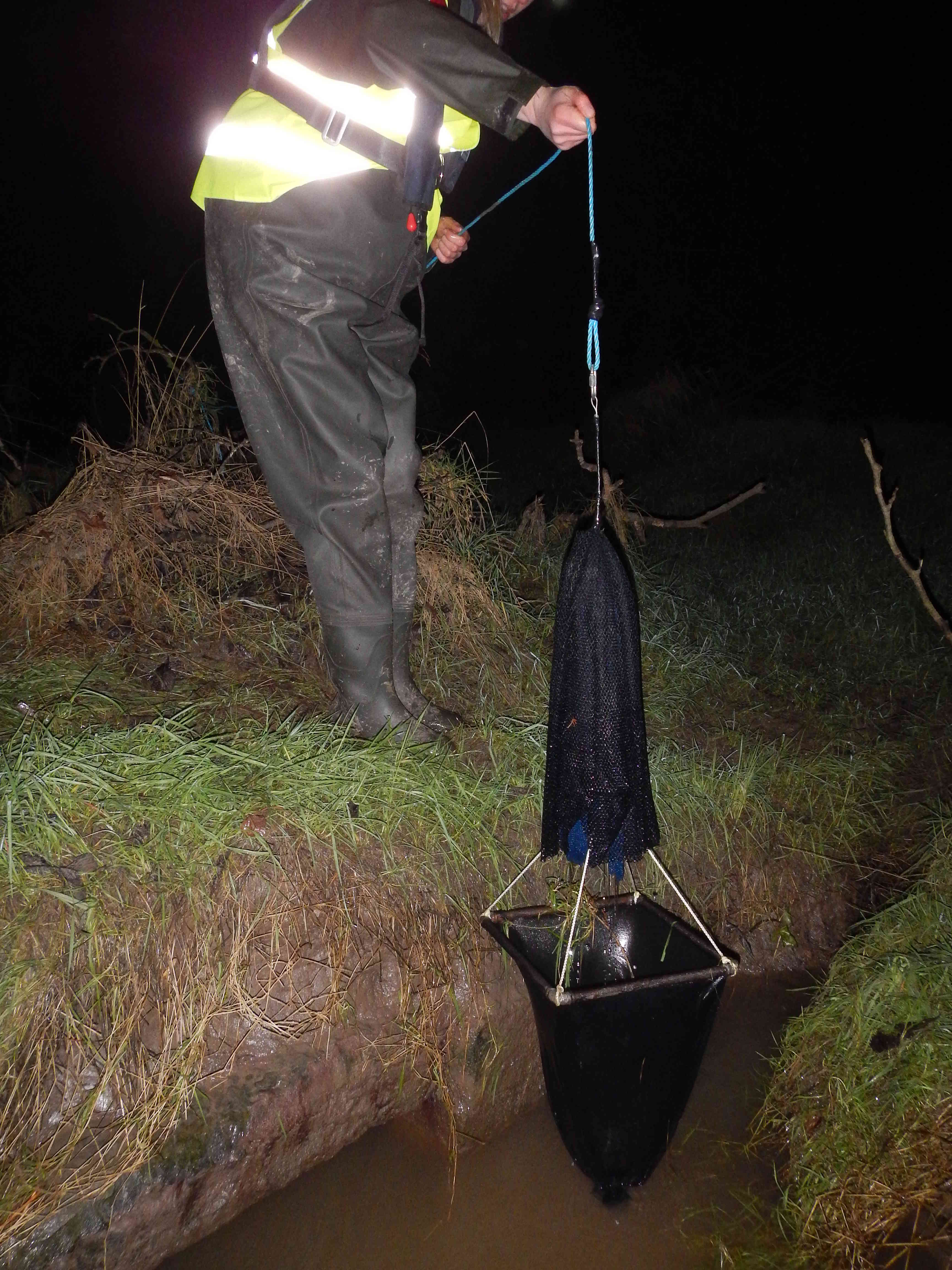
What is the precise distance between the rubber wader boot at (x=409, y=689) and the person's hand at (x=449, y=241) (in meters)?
0.93

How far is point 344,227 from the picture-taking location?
1.92 meters

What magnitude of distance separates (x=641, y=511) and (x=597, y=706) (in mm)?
2648

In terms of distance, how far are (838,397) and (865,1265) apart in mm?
8908

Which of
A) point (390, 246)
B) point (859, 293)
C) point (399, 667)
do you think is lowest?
point (859, 293)

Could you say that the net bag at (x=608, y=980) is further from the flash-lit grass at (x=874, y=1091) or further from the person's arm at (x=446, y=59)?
the person's arm at (x=446, y=59)

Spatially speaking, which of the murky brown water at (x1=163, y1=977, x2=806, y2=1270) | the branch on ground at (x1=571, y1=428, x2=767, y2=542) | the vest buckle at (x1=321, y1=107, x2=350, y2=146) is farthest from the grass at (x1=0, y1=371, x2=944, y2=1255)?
the vest buckle at (x1=321, y1=107, x2=350, y2=146)

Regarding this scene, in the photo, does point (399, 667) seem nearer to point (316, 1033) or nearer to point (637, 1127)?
point (316, 1033)

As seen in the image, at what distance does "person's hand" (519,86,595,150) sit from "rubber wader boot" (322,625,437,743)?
3.49 ft

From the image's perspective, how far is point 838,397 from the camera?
9.36m

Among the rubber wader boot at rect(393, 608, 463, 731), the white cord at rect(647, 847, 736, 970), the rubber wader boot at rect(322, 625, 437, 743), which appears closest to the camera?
the white cord at rect(647, 847, 736, 970)

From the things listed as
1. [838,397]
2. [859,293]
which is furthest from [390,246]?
[859,293]

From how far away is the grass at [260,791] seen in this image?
1661mm

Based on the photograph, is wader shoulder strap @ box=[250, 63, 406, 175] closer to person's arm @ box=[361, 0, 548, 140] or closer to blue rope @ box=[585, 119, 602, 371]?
person's arm @ box=[361, 0, 548, 140]

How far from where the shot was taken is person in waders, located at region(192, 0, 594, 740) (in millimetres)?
1746
